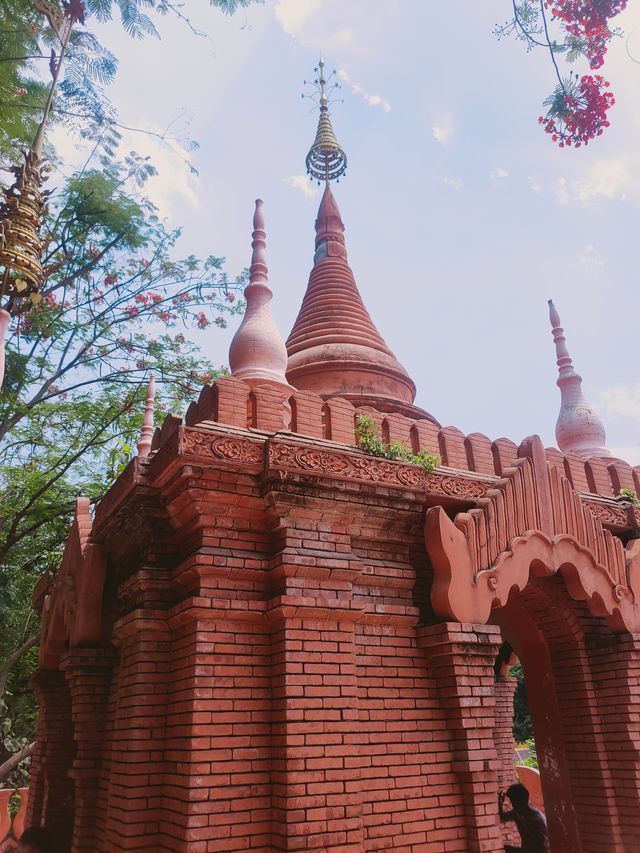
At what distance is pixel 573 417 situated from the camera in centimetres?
948

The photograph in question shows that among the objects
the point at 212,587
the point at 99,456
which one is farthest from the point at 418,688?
the point at 99,456

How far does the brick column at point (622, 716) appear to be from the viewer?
602 centimetres

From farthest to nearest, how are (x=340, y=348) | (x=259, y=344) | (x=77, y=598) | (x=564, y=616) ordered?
(x=340, y=348) < (x=259, y=344) < (x=77, y=598) < (x=564, y=616)

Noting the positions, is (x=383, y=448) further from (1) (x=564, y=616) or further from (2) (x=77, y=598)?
(2) (x=77, y=598)

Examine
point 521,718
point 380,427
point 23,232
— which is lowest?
point 380,427

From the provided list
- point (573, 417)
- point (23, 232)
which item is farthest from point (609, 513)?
point (23, 232)

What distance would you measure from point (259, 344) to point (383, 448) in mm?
1747

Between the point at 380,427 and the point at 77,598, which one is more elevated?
the point at 380,427

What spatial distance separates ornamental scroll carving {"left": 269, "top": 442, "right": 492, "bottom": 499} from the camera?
17.3ft

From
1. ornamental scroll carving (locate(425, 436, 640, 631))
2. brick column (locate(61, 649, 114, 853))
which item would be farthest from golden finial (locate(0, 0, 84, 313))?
ornamental scroll carving (locate(425, 436, 640, 631))

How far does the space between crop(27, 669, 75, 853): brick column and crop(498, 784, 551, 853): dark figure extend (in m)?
4.58

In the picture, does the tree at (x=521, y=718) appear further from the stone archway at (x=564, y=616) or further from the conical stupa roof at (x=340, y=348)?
the stone archway at (x=564, y=616)

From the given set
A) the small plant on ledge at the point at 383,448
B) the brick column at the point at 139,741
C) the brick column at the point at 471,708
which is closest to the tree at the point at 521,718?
the brick column at the point at 471,708

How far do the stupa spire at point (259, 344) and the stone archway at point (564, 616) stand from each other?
2174 mm
